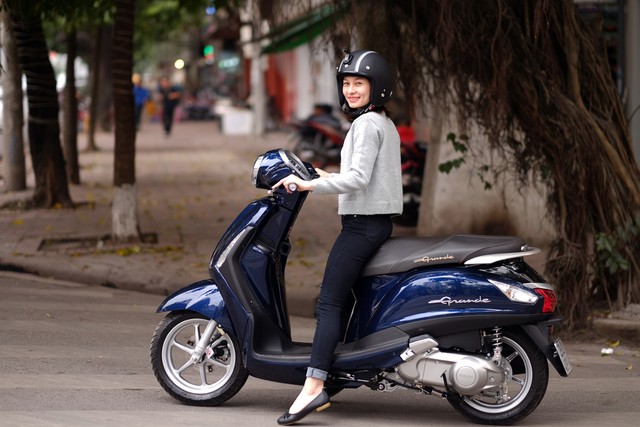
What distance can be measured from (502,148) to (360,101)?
310 cm

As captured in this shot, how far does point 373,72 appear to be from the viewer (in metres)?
5.58

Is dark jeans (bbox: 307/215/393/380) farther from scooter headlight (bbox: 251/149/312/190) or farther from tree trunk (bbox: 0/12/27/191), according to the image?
tree trunk (bbox: 0/12/27/191)

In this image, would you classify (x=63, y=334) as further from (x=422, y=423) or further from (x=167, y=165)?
(x=167, y=165)

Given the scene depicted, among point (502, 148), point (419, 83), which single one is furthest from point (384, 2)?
point (502, 148)

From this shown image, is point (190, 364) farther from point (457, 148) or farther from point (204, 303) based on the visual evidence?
point (457, 148)

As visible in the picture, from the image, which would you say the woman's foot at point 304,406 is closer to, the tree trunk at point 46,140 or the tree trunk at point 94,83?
the tree trunk at point 46,140

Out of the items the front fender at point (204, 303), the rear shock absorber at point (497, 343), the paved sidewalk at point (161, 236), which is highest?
the front fender at point (204, 303)

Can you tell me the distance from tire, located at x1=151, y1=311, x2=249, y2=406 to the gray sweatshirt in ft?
3.24

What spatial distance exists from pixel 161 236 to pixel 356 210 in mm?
7426

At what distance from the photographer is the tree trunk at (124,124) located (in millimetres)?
11695

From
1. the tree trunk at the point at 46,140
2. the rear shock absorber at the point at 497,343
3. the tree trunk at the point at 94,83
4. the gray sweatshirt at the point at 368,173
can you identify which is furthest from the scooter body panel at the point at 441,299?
the tree trunk at the point at 94,83

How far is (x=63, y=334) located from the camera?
795 centimetres

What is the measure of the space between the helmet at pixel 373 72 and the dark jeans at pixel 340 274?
0.59m

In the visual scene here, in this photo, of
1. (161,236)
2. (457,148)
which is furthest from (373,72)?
(161,236)
